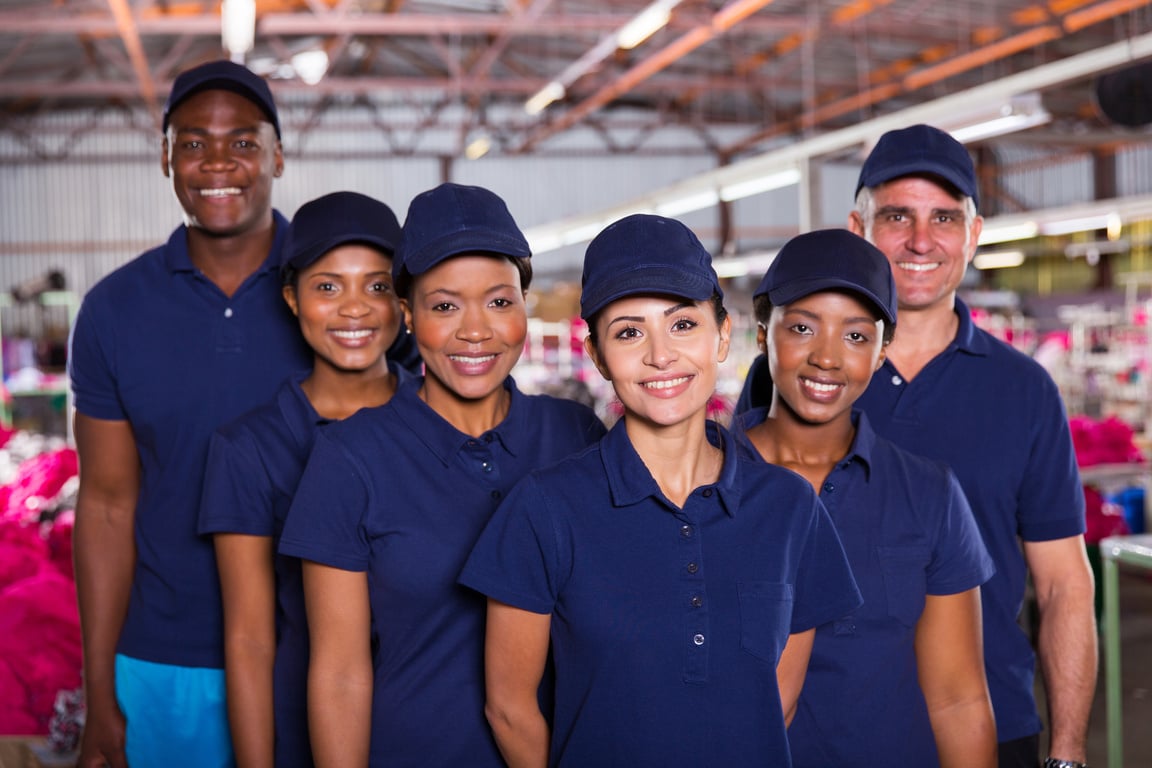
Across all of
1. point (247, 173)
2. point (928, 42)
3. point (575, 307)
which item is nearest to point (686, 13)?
point (575, 307)

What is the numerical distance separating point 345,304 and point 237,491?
0.35 meters

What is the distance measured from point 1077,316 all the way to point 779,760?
12261 millimetres

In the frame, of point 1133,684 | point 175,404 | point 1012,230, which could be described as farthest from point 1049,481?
point 1012,230

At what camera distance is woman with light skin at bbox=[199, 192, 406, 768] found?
184 cm

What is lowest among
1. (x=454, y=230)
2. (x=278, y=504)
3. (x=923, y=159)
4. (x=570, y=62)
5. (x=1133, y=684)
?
(x=1133, y=684)

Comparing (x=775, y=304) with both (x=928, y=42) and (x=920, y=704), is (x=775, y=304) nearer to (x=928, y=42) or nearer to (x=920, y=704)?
(x=920, y=704)

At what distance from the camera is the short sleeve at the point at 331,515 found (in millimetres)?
1614

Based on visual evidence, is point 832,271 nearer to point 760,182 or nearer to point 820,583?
point 820,583

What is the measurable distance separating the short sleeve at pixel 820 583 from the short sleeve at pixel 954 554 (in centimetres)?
24

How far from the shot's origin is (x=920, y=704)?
5.70 feet

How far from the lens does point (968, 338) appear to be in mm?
2090

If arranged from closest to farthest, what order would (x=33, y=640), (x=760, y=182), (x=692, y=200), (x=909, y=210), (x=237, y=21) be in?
(x=909, y=210) < (x=33, y=640) < (x=760, y=182) < (x=237, y=21) < (x=692, y=200)

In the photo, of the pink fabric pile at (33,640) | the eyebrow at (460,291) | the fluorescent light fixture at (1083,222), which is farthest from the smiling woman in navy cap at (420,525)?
the fluorescent light fixture at (1083,222)

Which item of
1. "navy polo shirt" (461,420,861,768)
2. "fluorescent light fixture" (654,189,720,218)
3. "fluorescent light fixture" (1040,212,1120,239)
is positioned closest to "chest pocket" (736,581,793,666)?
"navy polo shirt" (461,420,861,768)
